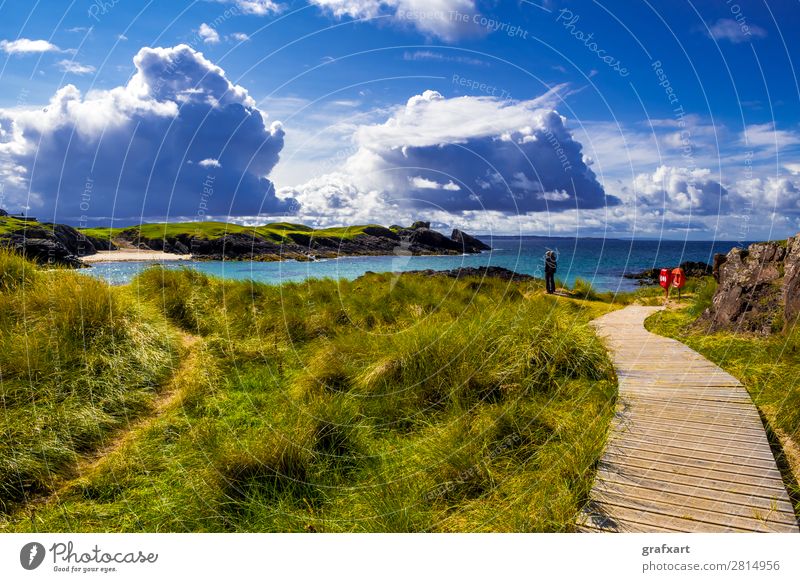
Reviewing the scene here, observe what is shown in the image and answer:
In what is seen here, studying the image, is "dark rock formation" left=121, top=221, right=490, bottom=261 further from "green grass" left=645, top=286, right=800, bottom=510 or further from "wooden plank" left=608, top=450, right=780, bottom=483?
"wooden plank" left=608, top=450, right=780, bottom=483

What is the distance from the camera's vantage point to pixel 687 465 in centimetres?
405

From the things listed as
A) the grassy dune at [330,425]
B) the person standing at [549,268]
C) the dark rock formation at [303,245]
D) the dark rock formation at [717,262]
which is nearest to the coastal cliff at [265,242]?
the dark rock formation at [303,245]

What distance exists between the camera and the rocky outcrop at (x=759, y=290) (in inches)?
312

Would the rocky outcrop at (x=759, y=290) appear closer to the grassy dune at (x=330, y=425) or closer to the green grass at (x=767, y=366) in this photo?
the green grass at (x=767, y=366)

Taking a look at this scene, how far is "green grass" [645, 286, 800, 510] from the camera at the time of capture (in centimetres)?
507

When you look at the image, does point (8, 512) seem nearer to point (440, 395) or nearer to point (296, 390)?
point (296, 390)

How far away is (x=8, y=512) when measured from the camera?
4.69 metres

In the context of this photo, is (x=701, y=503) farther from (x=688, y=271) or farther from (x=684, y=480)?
(x=688, y=271)

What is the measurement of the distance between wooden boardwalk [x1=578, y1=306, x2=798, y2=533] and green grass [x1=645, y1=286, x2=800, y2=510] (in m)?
0.34

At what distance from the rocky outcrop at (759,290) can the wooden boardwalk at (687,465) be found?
9.08ft

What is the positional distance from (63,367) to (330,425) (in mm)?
4310

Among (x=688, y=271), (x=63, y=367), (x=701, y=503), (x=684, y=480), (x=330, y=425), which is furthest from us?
(x=688, y=271)

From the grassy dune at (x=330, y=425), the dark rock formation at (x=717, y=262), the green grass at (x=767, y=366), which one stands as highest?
the dark rock formation at (x=717, y=262)

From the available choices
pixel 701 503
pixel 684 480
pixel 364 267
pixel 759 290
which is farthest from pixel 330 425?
pixel 364 267
